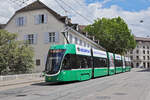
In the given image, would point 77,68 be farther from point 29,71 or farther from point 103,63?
point 29,71

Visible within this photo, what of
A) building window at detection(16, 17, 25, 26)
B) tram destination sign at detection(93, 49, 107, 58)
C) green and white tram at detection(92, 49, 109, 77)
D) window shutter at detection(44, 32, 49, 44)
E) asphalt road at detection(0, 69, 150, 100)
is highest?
building window at detection(16, 17, 25, 26)

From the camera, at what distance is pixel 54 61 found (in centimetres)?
1536

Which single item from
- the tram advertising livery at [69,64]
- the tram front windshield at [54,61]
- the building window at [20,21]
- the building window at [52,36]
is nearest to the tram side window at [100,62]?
the tram advertising livery at [69,64]

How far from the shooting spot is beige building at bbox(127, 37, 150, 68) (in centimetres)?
10249

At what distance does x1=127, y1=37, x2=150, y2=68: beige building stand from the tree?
4705 centimetres

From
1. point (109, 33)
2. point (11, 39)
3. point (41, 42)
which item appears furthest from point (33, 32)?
point (109, 33)

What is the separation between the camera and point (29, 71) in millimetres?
23969

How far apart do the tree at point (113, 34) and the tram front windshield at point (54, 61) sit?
40144 millimetres

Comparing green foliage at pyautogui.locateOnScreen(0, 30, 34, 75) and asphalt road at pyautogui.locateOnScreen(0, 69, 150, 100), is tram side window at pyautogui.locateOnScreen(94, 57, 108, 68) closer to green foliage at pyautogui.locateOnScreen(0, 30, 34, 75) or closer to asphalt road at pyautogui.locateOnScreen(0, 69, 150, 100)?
asphalt road at pyautogui.locateOnScreen(0, 69, 150, 100)

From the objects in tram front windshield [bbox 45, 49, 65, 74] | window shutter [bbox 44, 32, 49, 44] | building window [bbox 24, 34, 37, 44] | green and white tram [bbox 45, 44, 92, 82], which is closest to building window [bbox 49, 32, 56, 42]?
window shutter [bbox 44, 32, 49, 44]

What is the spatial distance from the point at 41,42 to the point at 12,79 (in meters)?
13.4

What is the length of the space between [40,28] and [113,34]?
87.0ft

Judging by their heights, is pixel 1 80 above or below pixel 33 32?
below

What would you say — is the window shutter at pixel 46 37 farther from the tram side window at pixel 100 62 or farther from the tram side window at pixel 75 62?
the tram side window at pixel 75 62
